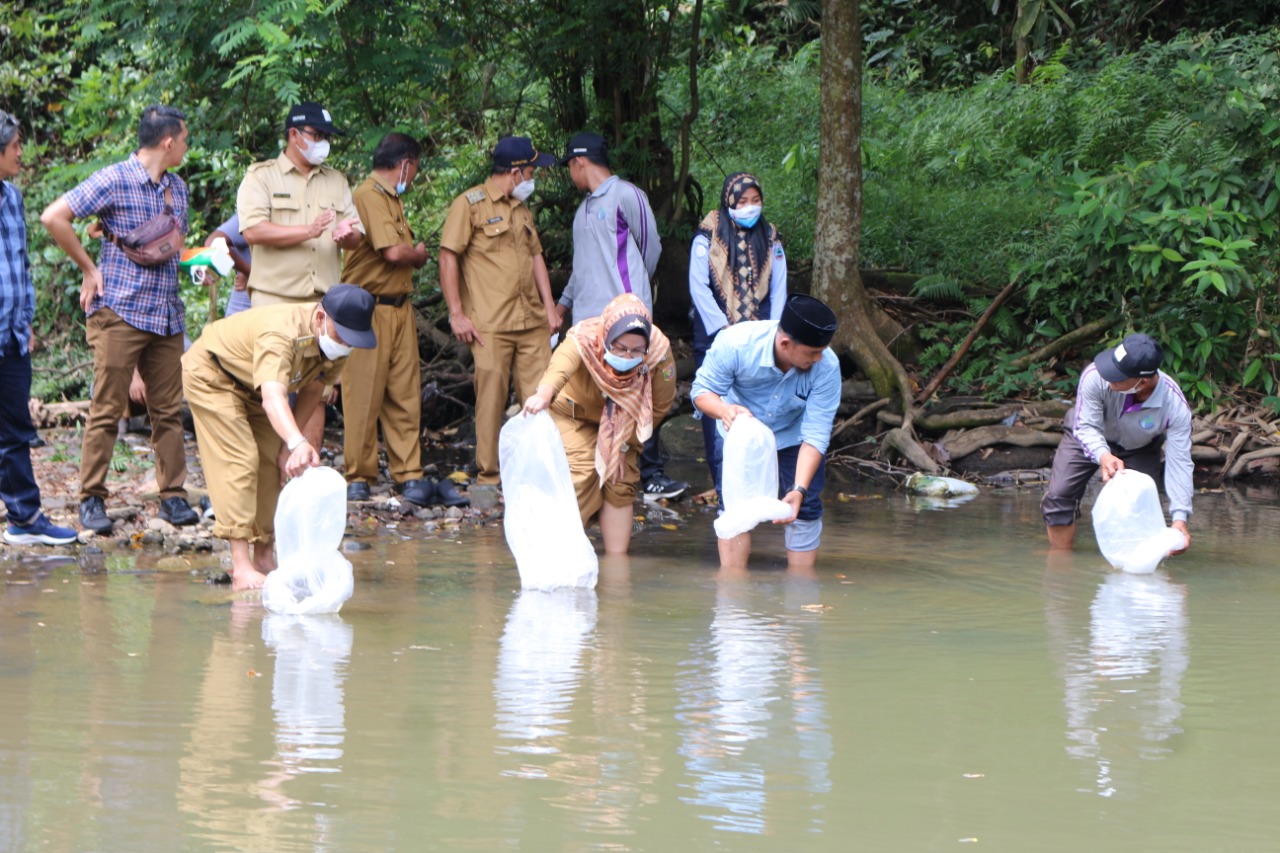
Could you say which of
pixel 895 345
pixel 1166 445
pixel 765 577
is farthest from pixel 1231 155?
pixel 765 577

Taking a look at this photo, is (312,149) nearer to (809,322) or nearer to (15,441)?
(15,441)

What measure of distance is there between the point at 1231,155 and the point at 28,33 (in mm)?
10706

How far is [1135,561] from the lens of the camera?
21.6 feet

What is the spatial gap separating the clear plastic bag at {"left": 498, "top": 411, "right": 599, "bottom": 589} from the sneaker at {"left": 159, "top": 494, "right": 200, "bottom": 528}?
169 centimetres

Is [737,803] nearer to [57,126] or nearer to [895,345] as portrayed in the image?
[895,345]

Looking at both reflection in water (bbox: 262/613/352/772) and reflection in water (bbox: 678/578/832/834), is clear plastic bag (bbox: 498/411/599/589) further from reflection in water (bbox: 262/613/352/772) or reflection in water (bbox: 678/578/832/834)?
reflection in water (bbox: 262/613/352/772)

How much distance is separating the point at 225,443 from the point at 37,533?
128cm

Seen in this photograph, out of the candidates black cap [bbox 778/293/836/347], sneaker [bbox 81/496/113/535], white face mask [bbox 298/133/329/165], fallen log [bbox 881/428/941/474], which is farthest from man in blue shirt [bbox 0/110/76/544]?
fallen log [bbox 881/428/941/474]

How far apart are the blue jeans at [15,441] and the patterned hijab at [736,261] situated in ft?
12.0

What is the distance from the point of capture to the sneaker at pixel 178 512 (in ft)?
22.7

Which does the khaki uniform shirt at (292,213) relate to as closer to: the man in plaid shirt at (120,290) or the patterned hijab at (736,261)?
the man in plaid shirt at (120,290)

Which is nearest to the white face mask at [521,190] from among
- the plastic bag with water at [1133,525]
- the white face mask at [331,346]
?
the white face mask at [331,346]

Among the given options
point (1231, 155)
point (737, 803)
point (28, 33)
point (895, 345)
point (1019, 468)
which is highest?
point (28, 33)

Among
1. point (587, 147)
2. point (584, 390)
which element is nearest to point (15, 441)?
point (584, 390)
